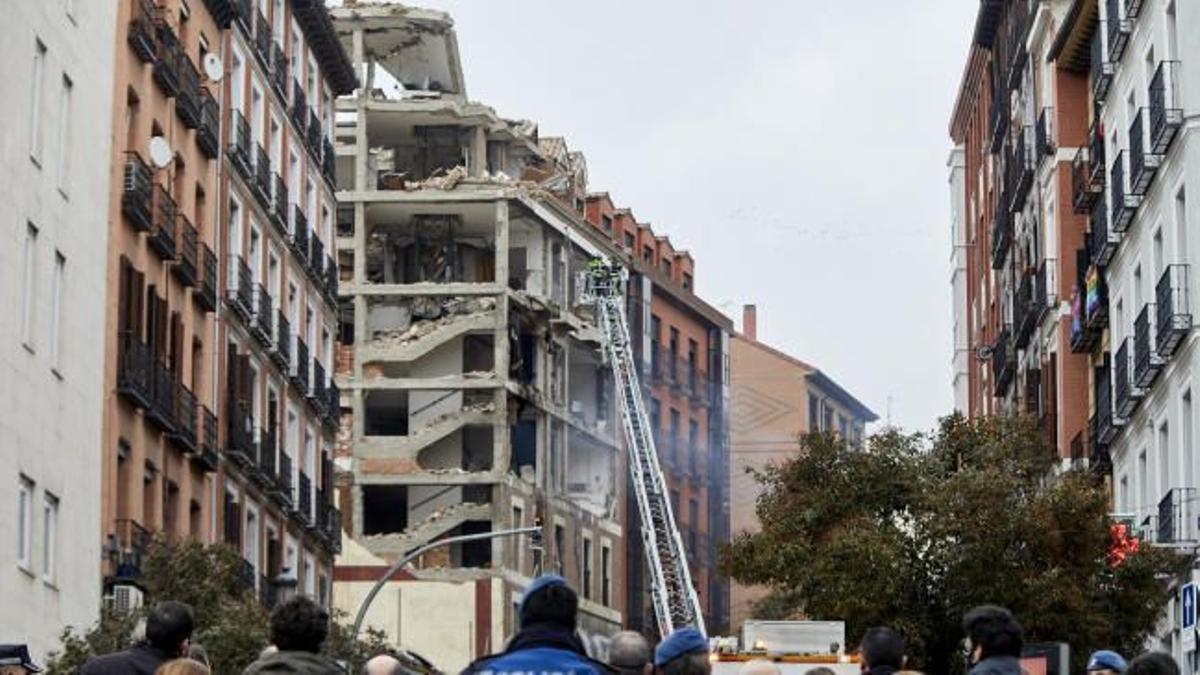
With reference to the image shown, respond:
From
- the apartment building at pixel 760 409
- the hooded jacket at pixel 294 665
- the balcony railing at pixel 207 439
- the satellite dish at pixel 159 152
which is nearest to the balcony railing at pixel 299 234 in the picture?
the balcony railing at pixel 207 439

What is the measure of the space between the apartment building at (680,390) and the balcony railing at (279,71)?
4030cm

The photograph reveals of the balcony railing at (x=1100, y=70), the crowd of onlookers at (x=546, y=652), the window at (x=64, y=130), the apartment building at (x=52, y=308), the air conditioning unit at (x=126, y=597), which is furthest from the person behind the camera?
the balcony railing at (x=1100, y=70)

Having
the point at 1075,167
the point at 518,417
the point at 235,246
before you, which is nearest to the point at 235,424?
the point at 235,246

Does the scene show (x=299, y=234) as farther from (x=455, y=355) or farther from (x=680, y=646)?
(x=680, y=646)

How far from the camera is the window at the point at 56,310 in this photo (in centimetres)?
4572

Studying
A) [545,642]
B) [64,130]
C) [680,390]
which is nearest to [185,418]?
[64,130]

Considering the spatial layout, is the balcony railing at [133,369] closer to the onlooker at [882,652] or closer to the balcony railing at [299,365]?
the balcony railing at [299,365]

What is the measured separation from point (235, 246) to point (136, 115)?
9438 mm

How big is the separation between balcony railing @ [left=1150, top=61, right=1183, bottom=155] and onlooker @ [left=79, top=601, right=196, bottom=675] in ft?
109

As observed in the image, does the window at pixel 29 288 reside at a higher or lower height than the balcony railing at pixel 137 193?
lower

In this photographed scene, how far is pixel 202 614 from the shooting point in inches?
1750

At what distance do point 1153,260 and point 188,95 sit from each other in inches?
691

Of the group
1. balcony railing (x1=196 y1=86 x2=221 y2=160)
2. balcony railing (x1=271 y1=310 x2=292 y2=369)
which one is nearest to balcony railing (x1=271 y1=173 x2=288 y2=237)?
balcony railing (x1=271 y1=310 x2=292 y2=369)

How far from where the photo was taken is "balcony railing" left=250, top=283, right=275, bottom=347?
62.8 metres
